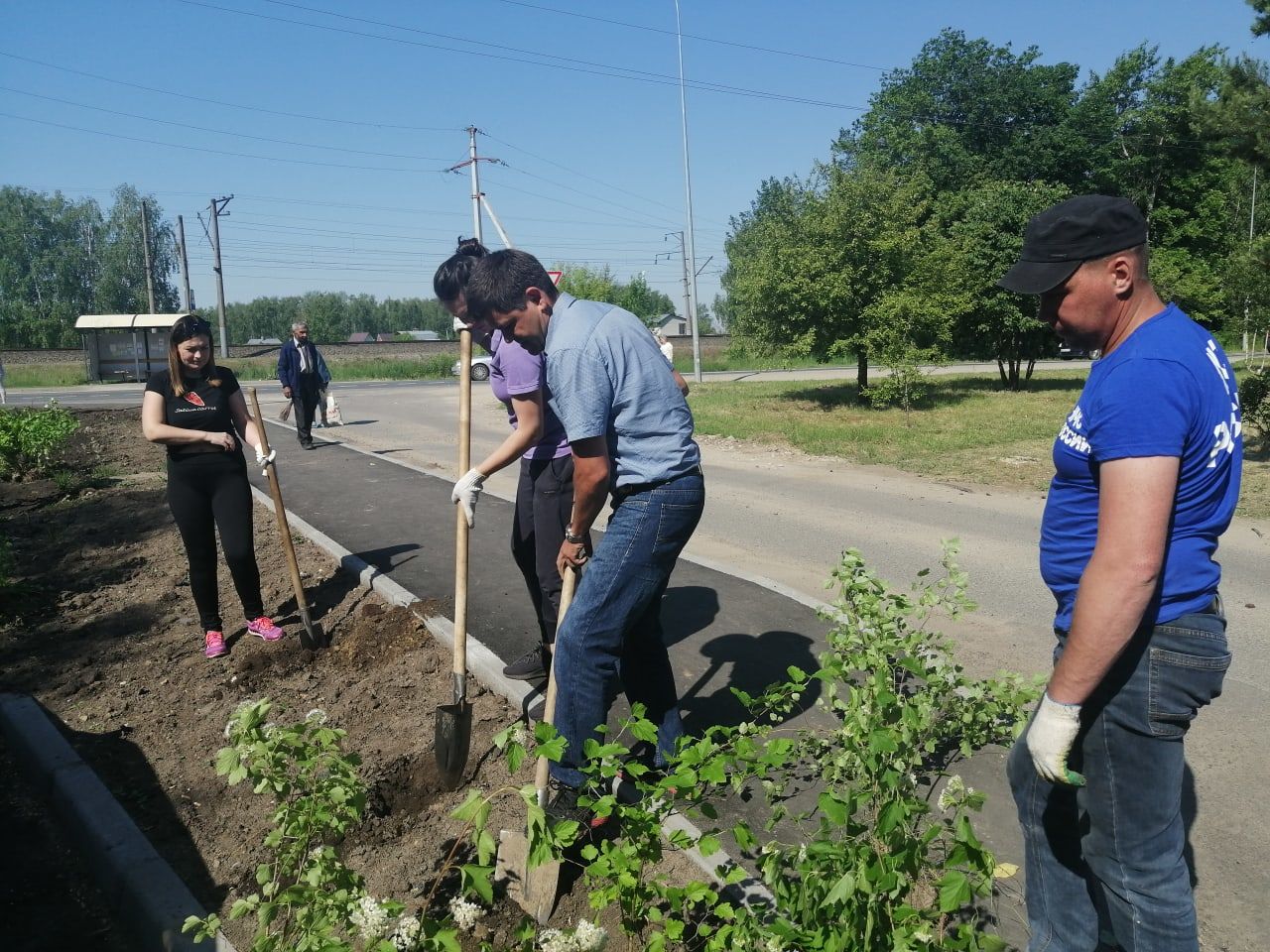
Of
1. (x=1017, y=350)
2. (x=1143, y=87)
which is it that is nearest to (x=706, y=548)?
(x=1017, y=350)

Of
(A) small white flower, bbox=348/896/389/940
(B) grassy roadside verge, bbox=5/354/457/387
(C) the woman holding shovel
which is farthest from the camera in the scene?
(B) grassy roadside verge, bbox=5/354/457/387

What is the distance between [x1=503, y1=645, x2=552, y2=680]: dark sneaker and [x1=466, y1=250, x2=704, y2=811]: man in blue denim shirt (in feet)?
4.96

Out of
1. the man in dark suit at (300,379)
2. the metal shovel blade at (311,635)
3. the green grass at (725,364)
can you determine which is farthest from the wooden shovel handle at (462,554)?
the green grass at (725,364)

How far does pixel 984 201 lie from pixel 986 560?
23109 millimetres

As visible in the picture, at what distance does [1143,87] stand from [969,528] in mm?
41967

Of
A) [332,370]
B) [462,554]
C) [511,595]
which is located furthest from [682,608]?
[332,370]

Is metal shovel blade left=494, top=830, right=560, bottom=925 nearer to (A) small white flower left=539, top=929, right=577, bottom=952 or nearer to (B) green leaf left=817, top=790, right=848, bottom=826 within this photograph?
(A) small white flower left=539, top=929, right=577, bottom=952

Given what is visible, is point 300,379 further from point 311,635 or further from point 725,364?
point 725,364

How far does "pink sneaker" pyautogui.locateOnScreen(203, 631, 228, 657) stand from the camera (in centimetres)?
539

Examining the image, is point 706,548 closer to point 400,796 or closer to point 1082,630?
point 400,796

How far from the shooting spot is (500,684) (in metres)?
4.61

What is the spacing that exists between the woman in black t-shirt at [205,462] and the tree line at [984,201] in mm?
12093

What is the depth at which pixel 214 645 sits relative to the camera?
5395 mm

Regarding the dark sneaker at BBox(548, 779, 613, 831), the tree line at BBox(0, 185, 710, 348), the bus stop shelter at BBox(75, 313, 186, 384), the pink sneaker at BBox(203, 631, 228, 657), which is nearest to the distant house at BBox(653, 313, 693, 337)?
the tree line at BBox(0, 185, 710, 348)
